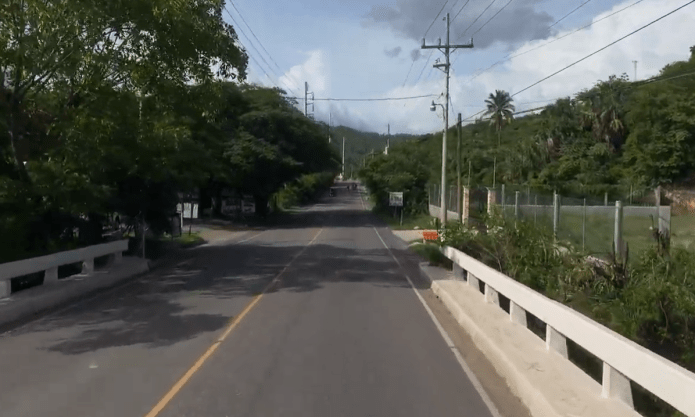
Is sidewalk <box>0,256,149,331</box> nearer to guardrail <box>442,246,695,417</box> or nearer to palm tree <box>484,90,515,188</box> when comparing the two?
guardrail <box>442,246,695,417</box>

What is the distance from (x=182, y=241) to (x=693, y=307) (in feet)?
90.9

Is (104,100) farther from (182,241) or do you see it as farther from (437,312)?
(182,241)

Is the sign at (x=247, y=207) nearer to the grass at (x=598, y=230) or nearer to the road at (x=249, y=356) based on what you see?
the grass at (x=598, y=230)

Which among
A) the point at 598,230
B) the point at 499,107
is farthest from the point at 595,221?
the point at 499,107

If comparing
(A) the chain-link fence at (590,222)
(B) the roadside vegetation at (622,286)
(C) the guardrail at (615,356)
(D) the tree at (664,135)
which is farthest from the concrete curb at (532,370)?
(D) the tree at (664,135)

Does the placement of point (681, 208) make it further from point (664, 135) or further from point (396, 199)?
point (396, 199)

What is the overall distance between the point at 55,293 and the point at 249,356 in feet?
21.5

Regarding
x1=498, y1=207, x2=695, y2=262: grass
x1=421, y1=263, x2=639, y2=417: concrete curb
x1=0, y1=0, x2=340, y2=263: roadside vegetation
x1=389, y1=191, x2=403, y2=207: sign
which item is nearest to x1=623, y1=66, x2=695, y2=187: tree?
x1=389, y1=191, x2=403, y2=207: sign

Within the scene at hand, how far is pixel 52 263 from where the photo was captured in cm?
1546

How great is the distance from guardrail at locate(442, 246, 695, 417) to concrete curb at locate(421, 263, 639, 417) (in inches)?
8.4

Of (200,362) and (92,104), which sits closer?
(200,362)

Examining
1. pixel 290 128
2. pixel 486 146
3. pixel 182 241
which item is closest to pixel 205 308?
pixel 182 241

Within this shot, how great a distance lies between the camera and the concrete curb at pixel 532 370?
690cm

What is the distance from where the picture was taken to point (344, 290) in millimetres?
17562
